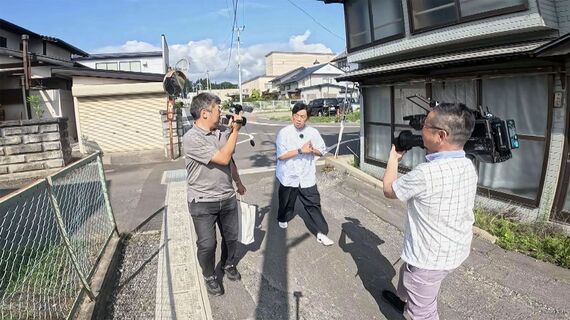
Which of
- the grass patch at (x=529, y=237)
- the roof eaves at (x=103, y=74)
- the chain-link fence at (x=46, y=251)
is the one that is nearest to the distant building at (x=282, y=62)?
the roof eaves at (x=103, y=74)

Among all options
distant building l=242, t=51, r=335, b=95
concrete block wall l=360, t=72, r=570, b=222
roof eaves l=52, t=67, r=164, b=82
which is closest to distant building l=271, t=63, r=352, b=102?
roof eaves l=52, t=67, r=164, b=82

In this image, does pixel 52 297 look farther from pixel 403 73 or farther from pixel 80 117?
pixel 80 117

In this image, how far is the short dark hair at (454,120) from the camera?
7.35 ft

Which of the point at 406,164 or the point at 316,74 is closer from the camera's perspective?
the point at 406,164

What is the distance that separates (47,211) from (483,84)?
6383 mm

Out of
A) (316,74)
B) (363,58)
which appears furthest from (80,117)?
(316,74)

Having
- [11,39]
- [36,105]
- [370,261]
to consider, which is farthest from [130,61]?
[370,261]

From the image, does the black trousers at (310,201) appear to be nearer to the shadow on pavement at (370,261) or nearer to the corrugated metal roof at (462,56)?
the shadow on pavement at (370,261)

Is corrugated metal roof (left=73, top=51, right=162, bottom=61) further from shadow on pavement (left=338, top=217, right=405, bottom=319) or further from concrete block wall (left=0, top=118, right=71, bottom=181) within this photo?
shadow on pavement (left=338, top=217, right=405, bottom=319)

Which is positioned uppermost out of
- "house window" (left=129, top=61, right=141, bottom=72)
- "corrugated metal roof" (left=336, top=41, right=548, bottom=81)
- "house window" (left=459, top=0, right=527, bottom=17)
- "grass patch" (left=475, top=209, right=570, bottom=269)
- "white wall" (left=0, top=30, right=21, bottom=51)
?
"house window" (left=129, top=61, right=141, bottom=72)

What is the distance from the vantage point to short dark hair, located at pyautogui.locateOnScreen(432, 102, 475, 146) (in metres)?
2.24

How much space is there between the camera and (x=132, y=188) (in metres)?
8.41

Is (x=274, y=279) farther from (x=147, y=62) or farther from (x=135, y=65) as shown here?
(x=135, y=65)

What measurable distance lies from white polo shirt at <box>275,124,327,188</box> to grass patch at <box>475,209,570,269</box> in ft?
8.89
